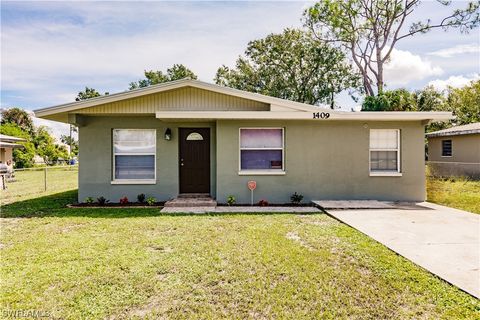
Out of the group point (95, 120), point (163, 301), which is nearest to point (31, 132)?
point (95, 120)

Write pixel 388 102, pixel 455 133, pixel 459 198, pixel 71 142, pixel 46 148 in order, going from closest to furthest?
pixel 459 198, pixel 455 133, pixel 388 102, pixel 46 148, pixel 71 142

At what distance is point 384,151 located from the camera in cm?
910

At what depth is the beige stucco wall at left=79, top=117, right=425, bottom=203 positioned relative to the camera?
8.73m

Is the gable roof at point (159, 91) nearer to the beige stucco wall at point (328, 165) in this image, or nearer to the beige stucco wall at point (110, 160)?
the beige stucco wall at point (328, 165)

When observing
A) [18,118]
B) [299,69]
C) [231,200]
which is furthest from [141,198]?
[18,118]

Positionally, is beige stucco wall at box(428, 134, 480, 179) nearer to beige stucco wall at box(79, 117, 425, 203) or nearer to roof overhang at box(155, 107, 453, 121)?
beige stucco wall at box(79, 117, 425, 203)

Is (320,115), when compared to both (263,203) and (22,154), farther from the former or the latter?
(22,154)

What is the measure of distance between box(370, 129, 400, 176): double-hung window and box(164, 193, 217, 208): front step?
16.6 ft

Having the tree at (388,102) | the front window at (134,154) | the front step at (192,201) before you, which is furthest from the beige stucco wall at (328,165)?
the tree at (388,102)

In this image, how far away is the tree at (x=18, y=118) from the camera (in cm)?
4034

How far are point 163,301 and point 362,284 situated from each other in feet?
7.28

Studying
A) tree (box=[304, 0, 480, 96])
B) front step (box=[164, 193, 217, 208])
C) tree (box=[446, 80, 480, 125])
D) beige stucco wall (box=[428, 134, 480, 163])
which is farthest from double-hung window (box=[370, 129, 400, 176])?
tree (box=[446, 80, 480, 125])

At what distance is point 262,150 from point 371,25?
2105 centimetres

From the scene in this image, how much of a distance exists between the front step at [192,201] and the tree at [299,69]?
61.4ft
